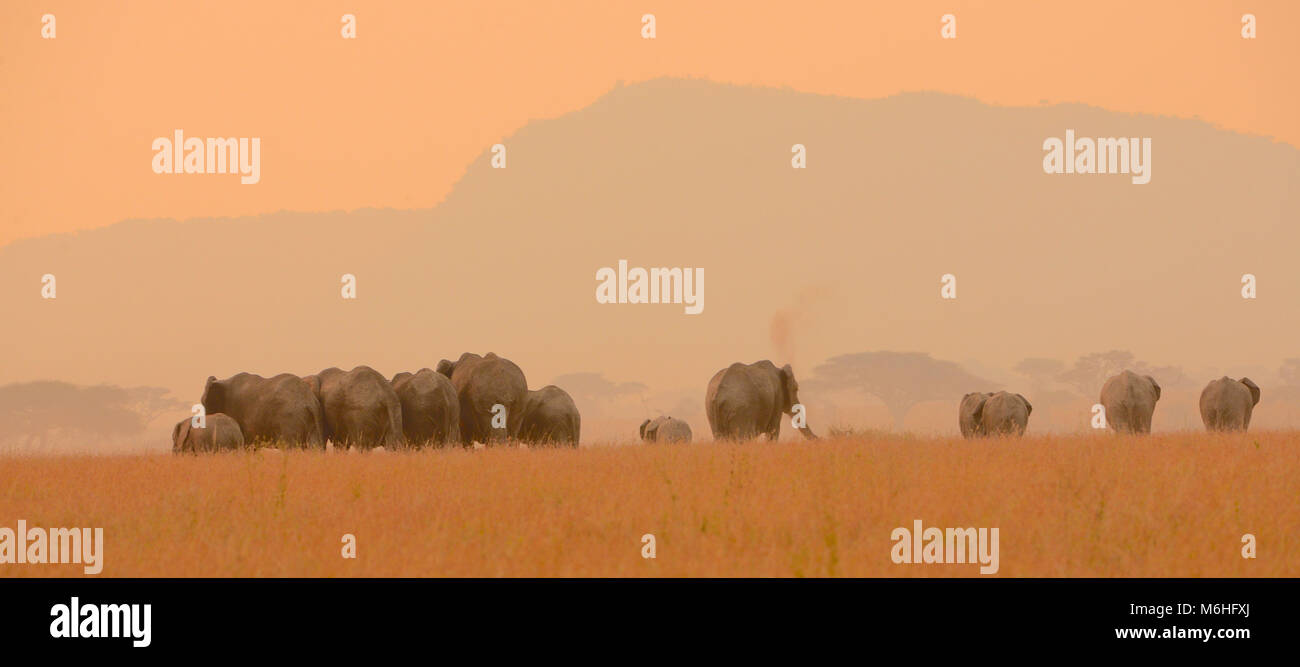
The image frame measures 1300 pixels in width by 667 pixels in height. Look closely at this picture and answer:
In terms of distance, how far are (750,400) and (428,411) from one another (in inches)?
311

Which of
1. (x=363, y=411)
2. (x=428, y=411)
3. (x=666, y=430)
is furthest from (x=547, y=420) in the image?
(x=666, y=430)

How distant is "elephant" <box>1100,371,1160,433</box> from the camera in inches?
1070

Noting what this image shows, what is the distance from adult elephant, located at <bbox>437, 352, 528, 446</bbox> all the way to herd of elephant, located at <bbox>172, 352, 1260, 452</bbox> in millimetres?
23

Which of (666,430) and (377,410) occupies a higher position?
(377,410)

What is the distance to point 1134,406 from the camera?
89.2 feet

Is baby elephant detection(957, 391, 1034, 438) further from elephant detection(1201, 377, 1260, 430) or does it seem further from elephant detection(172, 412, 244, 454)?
elephant detection(172, 412, 244, 454)

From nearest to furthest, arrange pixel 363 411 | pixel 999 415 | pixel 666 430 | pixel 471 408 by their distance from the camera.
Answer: pixel 363 411 → pixel 471 408 → pixel 999 415 → pixel 666 430

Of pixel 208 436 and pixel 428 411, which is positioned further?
pixel 428 411

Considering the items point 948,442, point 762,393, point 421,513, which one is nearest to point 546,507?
point 421,513

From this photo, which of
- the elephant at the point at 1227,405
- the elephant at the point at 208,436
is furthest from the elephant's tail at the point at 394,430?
the elephant at the point at 1227,405

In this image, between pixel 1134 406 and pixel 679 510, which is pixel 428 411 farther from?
pixel 1134 406

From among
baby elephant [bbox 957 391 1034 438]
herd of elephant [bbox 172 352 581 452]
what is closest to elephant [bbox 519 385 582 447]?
herd of elephant [bbox 172 352 581 452]

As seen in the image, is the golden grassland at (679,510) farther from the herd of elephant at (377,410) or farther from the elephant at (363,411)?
the elephant at (363,411)
